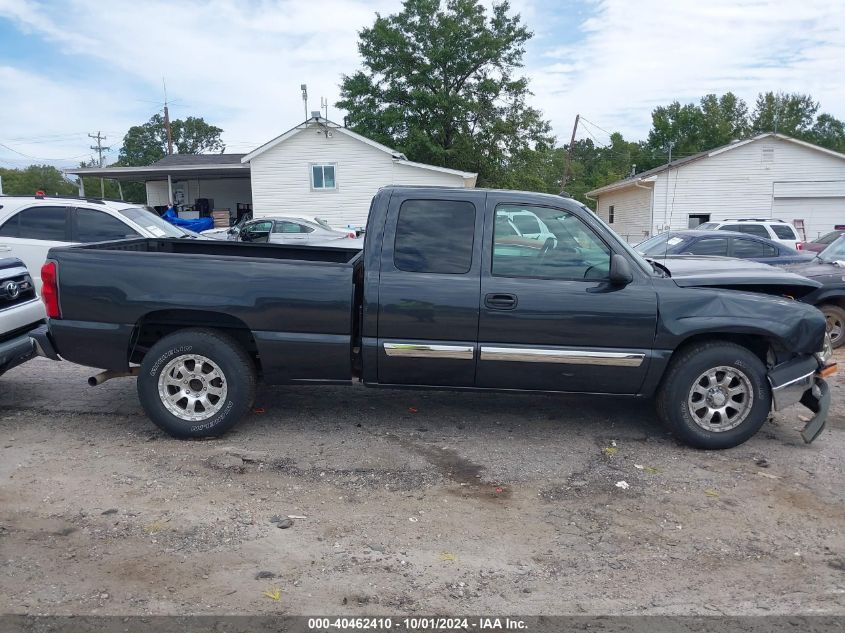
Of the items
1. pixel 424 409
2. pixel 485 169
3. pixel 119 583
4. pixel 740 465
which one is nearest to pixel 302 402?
pixel 424 409

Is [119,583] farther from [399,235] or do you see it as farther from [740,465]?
[740,465]

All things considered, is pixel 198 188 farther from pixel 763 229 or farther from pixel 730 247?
pixel 730 247

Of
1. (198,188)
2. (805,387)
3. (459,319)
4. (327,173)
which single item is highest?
(327,173)

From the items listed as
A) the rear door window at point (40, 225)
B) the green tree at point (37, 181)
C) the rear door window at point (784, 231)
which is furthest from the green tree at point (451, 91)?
the green tree at point (37, 181)

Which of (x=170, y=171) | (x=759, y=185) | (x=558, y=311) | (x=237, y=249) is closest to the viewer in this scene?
(x=558, y=311)

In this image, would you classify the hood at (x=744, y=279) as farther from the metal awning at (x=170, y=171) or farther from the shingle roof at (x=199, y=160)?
the shingle roof at (x=199, y=160)

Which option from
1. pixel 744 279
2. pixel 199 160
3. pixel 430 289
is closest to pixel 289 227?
pixel 430 289

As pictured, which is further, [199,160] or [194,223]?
[199,160]

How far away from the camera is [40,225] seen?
31.1 ft

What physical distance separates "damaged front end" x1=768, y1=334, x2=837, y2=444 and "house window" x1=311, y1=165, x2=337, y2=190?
24.6 metres

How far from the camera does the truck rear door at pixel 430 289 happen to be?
199 inches

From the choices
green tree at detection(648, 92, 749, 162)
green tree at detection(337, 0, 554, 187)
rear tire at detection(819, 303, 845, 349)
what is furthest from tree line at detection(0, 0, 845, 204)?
rear tire at detection(819, 303, 845, 349)

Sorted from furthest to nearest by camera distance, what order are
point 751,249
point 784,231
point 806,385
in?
point 784,231 → point 751,249 → point 806,385

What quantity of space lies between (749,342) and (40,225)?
883 cm
